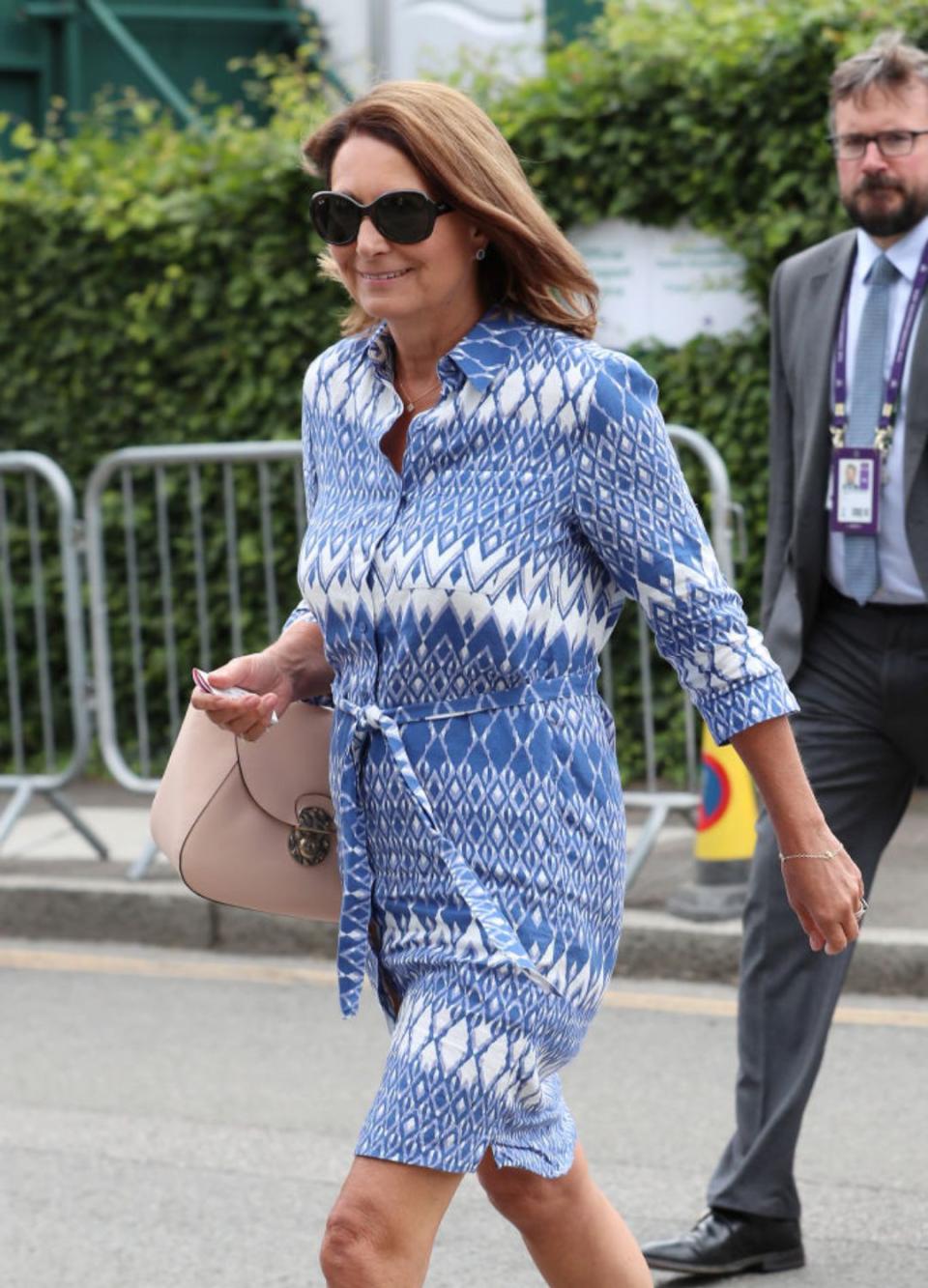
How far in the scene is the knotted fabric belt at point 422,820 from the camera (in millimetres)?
2682

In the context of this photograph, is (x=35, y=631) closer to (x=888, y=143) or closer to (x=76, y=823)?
(x=76, y=823)

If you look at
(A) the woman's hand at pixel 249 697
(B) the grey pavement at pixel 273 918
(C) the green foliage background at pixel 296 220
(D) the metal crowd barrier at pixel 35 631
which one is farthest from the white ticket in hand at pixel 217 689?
(D) the metal crowd barrier at pixel 35 631

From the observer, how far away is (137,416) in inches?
367

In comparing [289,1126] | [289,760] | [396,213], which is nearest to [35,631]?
[289,1126]

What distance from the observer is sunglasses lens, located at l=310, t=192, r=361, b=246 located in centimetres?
279

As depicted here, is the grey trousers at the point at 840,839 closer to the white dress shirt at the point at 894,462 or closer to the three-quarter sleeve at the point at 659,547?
the white dress shirt at the point at 894,462

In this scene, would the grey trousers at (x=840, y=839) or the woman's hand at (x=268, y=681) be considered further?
the grey trousers at (x=840, y=839)

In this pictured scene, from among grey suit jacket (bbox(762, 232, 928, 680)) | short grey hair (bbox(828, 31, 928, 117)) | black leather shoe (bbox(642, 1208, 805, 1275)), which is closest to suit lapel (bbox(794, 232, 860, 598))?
grey suit jacket (bbox(762, 232, 928, 680))

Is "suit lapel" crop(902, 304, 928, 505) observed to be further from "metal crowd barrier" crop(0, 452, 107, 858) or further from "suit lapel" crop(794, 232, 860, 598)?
"metal crowd barrier" crop(0, 452, 107, 858)

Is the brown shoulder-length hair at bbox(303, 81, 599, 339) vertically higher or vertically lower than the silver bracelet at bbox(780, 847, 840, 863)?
higher

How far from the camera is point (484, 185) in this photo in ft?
9.14

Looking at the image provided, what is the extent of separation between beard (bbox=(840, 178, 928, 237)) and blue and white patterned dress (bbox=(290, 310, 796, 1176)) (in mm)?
1367

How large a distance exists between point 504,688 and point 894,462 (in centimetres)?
148

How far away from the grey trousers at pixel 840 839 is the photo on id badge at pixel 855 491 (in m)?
0.15
